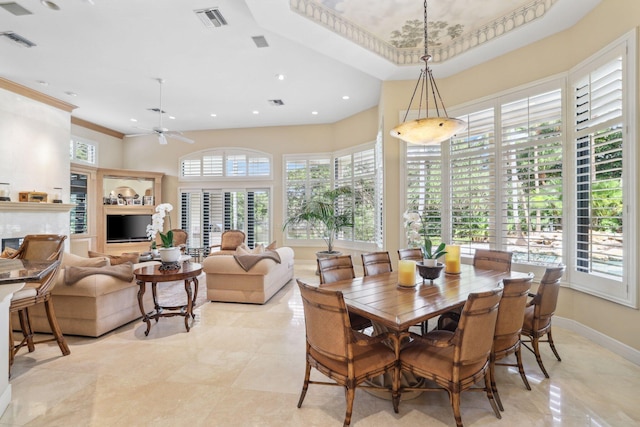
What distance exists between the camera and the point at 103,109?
676 centimetres

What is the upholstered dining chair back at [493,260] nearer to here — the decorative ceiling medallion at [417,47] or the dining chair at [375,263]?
the dining chair at [375,263]

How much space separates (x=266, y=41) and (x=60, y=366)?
4323 millimetres

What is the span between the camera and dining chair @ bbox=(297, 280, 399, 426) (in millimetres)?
1764

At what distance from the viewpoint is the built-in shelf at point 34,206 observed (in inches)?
197

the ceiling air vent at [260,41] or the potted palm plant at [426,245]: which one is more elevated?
the ceiling air vent at [260,41]

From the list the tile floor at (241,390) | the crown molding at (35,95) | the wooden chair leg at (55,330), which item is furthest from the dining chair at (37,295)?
the crown molding at (35,95)

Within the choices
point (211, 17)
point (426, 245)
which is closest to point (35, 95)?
point (211, 17)

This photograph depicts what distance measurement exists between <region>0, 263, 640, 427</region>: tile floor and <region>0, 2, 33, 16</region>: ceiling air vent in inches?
150

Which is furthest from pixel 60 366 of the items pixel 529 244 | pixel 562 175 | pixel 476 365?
pixel 562 175

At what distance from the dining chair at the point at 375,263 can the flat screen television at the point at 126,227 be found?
7.19m

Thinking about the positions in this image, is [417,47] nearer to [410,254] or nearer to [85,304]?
[410,254]

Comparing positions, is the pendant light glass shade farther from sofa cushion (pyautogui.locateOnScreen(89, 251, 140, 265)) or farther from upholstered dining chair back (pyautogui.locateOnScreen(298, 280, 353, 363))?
sofa cushion (pyautogui.locateOnScreen(89, 251, 140, 265))

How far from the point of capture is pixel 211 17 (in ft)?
11.7

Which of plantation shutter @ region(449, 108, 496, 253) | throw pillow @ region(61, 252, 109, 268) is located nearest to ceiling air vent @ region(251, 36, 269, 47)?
plantation shutter @ region(449, 108, 496, 253)
